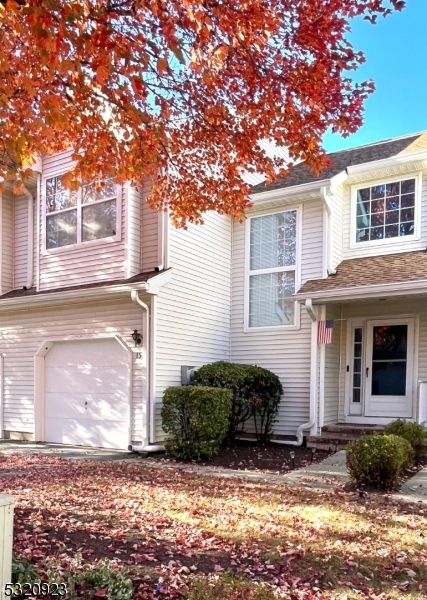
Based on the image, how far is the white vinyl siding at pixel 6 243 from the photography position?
12.0m

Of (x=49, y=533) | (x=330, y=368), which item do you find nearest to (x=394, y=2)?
(x=49, y=533)

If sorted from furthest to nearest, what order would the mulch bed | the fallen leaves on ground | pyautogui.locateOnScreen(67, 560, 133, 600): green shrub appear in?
the mulch bed < the fallen leaves on ground < pyautogui.locateOnScreen(67, 560, 133, 600): green shrub

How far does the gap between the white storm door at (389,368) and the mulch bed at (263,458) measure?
5.56 ft

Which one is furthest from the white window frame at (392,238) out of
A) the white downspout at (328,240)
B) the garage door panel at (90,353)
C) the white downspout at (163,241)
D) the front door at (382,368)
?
the garage door panel at (90,353)

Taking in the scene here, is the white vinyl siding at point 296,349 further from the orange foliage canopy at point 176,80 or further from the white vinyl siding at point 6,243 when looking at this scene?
the white vinyl siding at point 6,243

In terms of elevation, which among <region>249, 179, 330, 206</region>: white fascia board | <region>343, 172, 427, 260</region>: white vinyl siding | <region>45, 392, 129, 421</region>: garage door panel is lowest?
<region>45, 392, 129, 421</region>: garage door panel

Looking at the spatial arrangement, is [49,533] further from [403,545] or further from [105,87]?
[105,87]

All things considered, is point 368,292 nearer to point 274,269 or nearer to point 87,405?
point 274,269

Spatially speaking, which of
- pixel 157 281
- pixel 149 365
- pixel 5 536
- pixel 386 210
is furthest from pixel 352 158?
pixel 5 536

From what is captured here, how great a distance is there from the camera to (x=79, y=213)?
10.4 metres

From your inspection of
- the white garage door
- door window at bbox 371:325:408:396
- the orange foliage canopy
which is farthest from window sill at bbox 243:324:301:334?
the orange foliage canopy

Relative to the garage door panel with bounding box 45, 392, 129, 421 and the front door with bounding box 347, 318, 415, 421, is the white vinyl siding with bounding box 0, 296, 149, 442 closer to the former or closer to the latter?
the garage door panel with bounding box 45, 392, 129, 421

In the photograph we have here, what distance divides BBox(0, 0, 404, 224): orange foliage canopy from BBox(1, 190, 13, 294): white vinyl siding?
577 centimetres

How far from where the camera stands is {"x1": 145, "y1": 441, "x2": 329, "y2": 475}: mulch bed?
26.5ft
